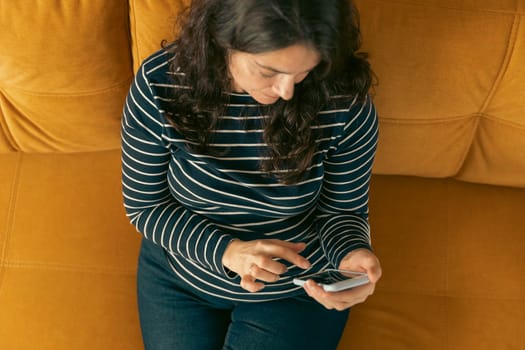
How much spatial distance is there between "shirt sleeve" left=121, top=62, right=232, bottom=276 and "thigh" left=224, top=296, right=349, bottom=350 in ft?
0.40

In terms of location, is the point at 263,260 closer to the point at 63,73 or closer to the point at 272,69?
the point at 272,69

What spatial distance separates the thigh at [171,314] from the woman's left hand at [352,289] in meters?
0.25

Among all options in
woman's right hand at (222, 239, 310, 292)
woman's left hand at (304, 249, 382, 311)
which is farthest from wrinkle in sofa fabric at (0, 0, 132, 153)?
woman's left hand at (304, 249, 382, 311)

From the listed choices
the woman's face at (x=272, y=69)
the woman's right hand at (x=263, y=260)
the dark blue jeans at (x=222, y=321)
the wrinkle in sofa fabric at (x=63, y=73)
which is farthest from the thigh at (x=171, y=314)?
the woman's face at (x=272, y=69)

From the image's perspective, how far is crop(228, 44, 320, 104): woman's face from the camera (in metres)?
0.77

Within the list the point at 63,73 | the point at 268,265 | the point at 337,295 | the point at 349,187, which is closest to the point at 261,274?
the point at 268,265

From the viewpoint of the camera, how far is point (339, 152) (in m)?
1.03

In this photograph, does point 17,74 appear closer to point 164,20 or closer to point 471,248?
point 164,20

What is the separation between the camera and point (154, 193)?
1074 mm

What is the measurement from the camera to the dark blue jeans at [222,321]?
1096mm

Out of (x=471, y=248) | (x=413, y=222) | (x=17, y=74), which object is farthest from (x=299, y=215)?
(x=17, y=74)

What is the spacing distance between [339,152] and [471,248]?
0.50 metres

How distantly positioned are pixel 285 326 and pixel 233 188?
282mm

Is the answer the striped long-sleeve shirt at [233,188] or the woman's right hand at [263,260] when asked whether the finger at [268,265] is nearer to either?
the woman's right hand at [263,260]
